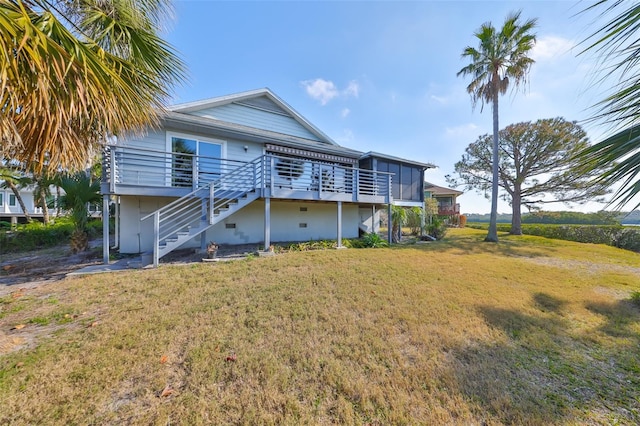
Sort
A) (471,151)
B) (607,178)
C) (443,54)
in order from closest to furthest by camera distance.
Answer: (607,178) → (443,54) → (471,151)

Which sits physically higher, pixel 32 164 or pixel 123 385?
pixel 32 164

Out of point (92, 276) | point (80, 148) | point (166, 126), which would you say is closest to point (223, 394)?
point (80, 148)

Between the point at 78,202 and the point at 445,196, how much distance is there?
104 ft

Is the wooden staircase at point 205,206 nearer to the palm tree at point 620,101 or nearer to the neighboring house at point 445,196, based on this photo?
the palm tree at point 620,101

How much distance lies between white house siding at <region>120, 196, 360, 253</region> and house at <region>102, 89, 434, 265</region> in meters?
0.04

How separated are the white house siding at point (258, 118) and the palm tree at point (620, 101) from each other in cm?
1176

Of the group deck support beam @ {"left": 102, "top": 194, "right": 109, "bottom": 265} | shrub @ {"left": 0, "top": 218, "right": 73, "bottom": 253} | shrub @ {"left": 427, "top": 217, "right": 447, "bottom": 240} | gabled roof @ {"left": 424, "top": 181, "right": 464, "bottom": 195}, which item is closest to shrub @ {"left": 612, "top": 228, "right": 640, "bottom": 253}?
shrub @ {"left": 427, "top": 217, "right": 447, "bottom": 240}

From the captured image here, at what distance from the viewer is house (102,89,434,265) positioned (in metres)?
7.74

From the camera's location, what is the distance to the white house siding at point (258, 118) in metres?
11.0

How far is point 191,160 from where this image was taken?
29.5 ft

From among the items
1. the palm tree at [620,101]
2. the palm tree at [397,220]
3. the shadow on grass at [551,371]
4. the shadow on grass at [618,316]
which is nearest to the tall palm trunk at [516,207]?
the palm tree at [397,220]

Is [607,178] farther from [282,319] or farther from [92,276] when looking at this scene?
[92,276]

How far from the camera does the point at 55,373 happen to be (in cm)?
253

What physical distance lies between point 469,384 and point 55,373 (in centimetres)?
451
